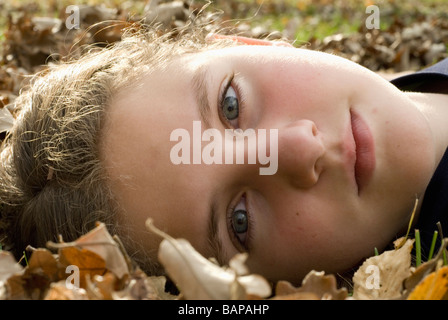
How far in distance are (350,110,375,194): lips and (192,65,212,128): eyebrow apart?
50cm

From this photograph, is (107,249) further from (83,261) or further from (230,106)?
(230,106)

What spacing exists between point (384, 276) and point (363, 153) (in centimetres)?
54

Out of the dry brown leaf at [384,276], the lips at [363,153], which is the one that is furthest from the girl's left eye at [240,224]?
the dry brown leaf at [384,276]

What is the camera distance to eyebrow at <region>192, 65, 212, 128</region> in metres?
1.71

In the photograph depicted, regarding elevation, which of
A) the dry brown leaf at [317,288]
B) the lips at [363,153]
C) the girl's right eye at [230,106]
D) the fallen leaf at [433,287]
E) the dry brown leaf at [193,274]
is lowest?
the dry brown leaf at [317,288]

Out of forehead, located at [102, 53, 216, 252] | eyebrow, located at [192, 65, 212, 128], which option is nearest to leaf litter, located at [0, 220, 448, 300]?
forehead, located at [102, 53, 216, 252]

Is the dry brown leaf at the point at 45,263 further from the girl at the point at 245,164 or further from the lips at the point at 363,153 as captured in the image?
the lips at the point at 363,153

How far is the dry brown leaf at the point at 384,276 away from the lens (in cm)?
123

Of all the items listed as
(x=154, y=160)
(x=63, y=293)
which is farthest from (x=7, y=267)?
(x=154, y=160)

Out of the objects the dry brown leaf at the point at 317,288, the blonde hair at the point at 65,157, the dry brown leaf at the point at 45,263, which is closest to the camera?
the dry brown leaf at the point at 317,288

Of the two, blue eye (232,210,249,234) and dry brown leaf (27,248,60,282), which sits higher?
dry brown leaf (27,248,60,282)

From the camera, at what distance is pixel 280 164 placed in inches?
64.5

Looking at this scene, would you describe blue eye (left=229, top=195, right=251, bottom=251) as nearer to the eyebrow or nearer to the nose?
the nose

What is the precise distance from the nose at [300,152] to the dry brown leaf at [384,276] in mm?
372
